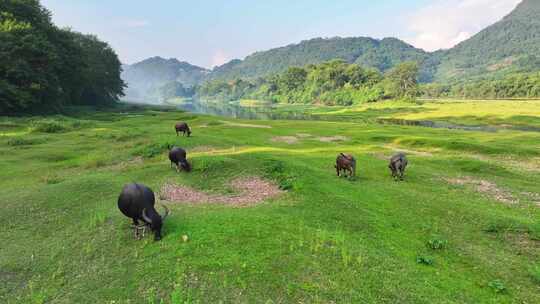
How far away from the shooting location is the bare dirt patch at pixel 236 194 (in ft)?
58.9

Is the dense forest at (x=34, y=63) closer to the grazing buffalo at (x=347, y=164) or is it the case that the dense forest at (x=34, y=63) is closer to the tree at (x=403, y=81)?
the grazing buffalo at (x=347, y=164)

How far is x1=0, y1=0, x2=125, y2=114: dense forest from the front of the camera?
57156 mm

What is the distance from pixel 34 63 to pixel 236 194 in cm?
6743

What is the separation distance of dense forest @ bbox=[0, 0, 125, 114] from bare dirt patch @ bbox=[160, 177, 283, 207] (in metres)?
55.3

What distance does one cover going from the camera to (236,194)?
1922 cm

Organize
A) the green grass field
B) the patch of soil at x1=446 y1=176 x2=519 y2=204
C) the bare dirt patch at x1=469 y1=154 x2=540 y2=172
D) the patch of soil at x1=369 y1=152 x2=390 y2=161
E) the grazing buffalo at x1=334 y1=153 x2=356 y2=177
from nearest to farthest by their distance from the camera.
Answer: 1. the green grass field
2. the patch of soil at x1=446 y1=176 x2=519 y2=204
3. the grazing buffalo at x1=334 y1=153 x2=356 y2=177
4. the bare dirt patch at x1=469 y1=154 x2=540 y2=172
5. the patch of soil at x1=369 y1=152 x2=390 y2=161

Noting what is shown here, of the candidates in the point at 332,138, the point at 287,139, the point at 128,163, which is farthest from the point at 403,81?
the point at 128,163

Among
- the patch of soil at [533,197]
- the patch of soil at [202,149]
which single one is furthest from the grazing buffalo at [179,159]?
the patch of soil at [533,197]

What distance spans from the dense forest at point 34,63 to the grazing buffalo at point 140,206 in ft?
195

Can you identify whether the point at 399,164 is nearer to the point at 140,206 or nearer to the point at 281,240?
the point at 281,240

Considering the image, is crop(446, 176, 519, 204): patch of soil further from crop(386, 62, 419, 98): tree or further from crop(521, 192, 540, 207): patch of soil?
→ crop(386, 62, 419, 98): tree

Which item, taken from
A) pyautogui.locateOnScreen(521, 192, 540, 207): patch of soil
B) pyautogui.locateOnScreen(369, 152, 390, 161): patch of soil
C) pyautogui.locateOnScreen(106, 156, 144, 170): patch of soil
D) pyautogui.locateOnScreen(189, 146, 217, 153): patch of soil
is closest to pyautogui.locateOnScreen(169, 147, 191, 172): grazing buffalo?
pyautogui.locateOnScreen(106, 156, 144, 170): patch of soil

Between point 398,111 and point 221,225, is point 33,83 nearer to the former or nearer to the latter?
point 221,225

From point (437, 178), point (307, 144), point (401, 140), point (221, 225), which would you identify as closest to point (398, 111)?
point (401, 140)
